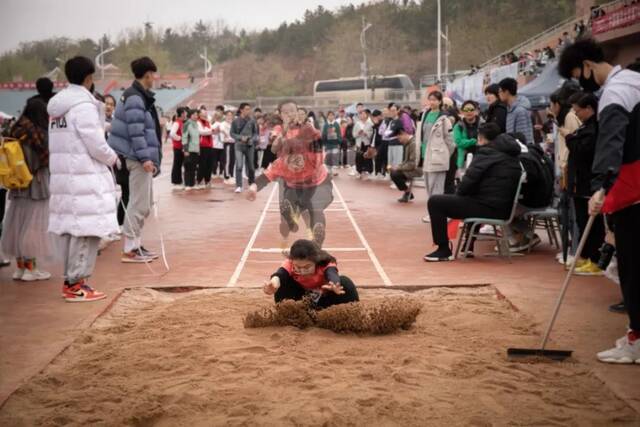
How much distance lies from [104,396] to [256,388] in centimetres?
92

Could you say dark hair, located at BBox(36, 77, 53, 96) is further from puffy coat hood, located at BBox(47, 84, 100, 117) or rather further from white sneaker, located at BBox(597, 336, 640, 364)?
white sneaker, located at BBox(597, 336, 640, 364)

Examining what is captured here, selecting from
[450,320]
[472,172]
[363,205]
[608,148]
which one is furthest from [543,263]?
[363,205]

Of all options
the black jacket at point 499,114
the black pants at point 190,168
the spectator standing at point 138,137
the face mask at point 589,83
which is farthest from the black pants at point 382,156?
the face mask at point 589,83

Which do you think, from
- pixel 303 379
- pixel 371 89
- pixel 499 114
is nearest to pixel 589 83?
pixel 303 379

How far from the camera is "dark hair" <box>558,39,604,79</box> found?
6.35m

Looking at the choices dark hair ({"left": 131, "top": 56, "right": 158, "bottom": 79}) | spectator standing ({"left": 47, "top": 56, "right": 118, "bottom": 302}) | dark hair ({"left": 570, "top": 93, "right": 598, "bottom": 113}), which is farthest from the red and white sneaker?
→ dark hair ({"left": 570, "top": 93, "right": 598, "bottom": 113})

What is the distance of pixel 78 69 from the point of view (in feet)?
25.6

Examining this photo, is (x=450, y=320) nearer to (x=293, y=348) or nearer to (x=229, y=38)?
(x=293, y=348)

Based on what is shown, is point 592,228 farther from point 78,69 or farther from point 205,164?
point 205,164

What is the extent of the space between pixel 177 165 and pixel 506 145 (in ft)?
44.4

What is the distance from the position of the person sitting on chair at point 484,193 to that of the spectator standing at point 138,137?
3.48 meters

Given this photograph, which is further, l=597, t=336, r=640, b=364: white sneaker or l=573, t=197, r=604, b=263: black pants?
l=573, t=197, r=604, b=263: black pants

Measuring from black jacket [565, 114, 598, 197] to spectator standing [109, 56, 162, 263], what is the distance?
15.5 ft

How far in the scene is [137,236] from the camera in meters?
10.4
